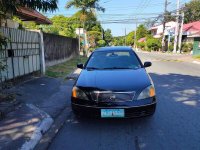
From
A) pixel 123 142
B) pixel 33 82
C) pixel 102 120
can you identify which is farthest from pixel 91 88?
pixel 33 82

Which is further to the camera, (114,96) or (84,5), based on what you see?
(84,5)

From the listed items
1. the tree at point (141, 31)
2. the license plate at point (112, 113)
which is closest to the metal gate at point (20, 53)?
the license plate at point (112, 113)

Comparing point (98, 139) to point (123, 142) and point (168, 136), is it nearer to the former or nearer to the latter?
point (123, 142)

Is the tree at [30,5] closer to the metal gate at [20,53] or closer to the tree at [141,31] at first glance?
the metal gate at [20,53]

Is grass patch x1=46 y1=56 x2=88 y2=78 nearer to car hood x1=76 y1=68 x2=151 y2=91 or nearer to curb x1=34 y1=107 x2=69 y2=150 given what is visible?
curb x1=34 y1=107 x2=69 y2=150

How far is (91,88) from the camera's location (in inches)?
200

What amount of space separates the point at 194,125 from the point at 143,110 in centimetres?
113

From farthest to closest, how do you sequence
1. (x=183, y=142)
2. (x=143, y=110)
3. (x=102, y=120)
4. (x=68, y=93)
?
(x=68, y=93), (x=102, y=120), (x=143, y=110), (x=183, y=142)

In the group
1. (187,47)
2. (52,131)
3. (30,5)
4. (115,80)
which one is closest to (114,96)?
(115,80)

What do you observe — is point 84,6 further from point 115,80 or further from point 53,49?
point 115,80

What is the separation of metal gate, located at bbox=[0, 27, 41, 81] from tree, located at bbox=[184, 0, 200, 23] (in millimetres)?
50674

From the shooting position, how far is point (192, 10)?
6184cm

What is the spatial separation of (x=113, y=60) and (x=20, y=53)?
4.23 m

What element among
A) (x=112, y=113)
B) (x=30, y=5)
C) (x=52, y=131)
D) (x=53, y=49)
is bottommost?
(x=52, y=131)
